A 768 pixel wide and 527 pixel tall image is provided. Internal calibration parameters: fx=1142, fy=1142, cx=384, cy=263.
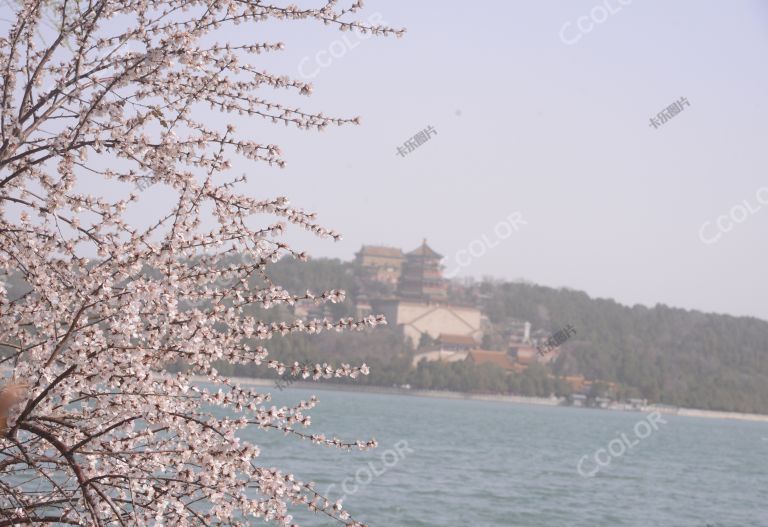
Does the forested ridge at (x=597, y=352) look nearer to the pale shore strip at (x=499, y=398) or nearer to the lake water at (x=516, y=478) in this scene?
the pale shore strip at (x=499, y=398)

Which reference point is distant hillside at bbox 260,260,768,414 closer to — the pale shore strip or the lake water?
the pale shore strip

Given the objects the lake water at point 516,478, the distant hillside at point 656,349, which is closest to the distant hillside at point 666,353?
the distant hillside at point 656,349

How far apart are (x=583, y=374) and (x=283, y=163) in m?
97.3

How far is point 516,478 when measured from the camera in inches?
1206

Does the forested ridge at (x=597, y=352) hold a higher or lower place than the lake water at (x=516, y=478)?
higher

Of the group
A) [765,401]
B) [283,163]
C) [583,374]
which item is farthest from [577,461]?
[765,401]

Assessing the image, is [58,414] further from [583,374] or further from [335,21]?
[583,374]

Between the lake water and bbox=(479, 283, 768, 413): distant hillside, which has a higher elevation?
bbox=(479, 283, 768, 413): distant hillside

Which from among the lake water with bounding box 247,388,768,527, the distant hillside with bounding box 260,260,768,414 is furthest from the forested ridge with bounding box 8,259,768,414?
the lake water with bounding box 247,388,768,527

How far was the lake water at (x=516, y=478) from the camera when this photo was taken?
73.1ft

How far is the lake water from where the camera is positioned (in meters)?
22.3

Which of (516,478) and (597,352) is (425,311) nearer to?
(597,352)

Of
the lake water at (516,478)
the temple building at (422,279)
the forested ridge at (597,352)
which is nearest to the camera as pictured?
the lake water at (516,478)

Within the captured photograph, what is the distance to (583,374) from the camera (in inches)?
3907
